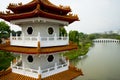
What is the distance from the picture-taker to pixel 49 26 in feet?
29.8

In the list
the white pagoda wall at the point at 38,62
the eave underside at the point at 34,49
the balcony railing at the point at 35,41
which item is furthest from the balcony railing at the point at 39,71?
the balcony railing at the point at 35,41

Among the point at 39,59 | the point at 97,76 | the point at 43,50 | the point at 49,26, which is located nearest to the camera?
the point at 43,50

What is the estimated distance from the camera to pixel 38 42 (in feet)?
24.2

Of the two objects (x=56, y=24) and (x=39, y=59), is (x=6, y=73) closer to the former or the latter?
(x=39, y=59)

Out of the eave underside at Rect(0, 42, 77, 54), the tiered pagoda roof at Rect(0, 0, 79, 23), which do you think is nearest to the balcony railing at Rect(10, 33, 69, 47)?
the eave underside at Rect(0, 42, 77, 54)

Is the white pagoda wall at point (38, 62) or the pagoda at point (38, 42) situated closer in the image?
the pagoda at point (38, 42)

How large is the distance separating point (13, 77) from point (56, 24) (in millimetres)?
4060

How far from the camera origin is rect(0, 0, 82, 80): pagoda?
780cm

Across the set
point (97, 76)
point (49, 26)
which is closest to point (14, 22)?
point (49, 26)

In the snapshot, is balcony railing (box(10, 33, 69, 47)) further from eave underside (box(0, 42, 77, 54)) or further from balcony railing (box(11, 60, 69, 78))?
balcony railing (box(11, 60, 69, 78))

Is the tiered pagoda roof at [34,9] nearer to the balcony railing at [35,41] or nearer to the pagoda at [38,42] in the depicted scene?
the pagoda at [38,42]

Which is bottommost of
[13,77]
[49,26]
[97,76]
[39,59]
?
[97,76]

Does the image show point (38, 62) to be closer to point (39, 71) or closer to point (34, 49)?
point (39, 71)

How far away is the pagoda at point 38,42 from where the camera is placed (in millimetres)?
7804
